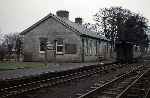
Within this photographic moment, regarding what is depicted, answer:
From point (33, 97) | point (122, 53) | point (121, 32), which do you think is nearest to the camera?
point (33, 97)

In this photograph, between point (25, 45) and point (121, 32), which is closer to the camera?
point (25, 45)

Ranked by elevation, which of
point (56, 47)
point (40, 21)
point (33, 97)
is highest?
point (40, 21)

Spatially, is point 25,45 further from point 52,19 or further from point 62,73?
point 62,73

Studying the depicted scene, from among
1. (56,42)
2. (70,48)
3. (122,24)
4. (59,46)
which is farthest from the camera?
(122,24)

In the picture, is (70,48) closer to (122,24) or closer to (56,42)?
(56,42)

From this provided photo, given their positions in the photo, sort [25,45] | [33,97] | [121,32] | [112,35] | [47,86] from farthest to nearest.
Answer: [112,35]
[121,32]
[25,45]
[47,86]
[33,97]

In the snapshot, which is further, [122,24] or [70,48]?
[122,24]

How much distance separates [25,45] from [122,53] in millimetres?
14243

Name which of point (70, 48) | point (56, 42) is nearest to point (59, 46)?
point (56, 42)

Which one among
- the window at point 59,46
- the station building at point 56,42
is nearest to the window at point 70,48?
the station building at point 56,42

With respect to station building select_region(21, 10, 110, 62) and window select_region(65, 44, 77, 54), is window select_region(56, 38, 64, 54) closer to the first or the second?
station building select_region(21, 10, 110, 62)

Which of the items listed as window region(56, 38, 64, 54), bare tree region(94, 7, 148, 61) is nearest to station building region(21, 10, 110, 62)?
window region(56, 38, 64, 54)

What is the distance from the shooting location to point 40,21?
114ft

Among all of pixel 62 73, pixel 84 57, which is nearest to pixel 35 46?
pixel 84 57
